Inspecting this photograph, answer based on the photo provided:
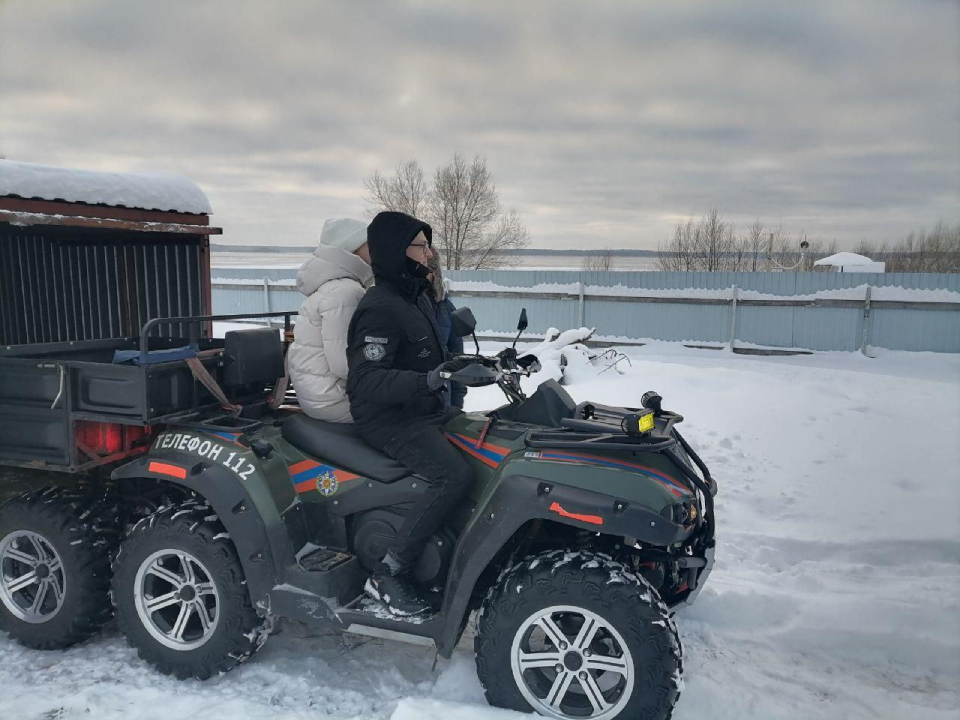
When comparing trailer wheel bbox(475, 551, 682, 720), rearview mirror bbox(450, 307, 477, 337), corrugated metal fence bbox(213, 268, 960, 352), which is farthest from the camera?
corrugated metal fence bbox(213, 268, 960, 352)

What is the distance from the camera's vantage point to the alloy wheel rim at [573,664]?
9.32ft

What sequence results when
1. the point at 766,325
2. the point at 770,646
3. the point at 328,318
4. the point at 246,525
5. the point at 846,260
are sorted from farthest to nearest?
the point at 846,260 < the point at 766,325 < the point at 770,646 < the point at 328,318 < the point at 246,525

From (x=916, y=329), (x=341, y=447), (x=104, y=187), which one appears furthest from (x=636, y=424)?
(x=916, y=329)

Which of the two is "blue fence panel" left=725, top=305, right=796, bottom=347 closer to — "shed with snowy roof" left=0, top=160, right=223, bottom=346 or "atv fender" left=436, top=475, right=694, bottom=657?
"shed with snowy roof" left=0, top=160, right=223, bottom=346

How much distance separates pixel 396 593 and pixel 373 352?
112 cm

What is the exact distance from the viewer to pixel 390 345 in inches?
128

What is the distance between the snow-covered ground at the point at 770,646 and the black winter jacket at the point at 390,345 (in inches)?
48.0

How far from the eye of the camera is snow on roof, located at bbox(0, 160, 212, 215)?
421cm

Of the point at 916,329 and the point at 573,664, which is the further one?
the point at 916,329

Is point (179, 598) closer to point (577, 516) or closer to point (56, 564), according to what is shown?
point (56, 564)

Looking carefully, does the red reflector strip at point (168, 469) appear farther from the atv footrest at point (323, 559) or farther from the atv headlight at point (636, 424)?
the atv headlight at point (636, 424)

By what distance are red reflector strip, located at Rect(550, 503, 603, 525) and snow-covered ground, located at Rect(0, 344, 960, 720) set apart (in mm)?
848

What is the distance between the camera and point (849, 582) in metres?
4.40

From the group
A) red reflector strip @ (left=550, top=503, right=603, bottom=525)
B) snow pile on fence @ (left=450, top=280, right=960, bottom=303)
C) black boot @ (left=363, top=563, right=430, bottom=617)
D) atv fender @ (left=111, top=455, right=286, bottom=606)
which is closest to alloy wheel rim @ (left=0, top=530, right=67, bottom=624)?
atv fender @ (left=111, top=455, right=286, bottom=606)
